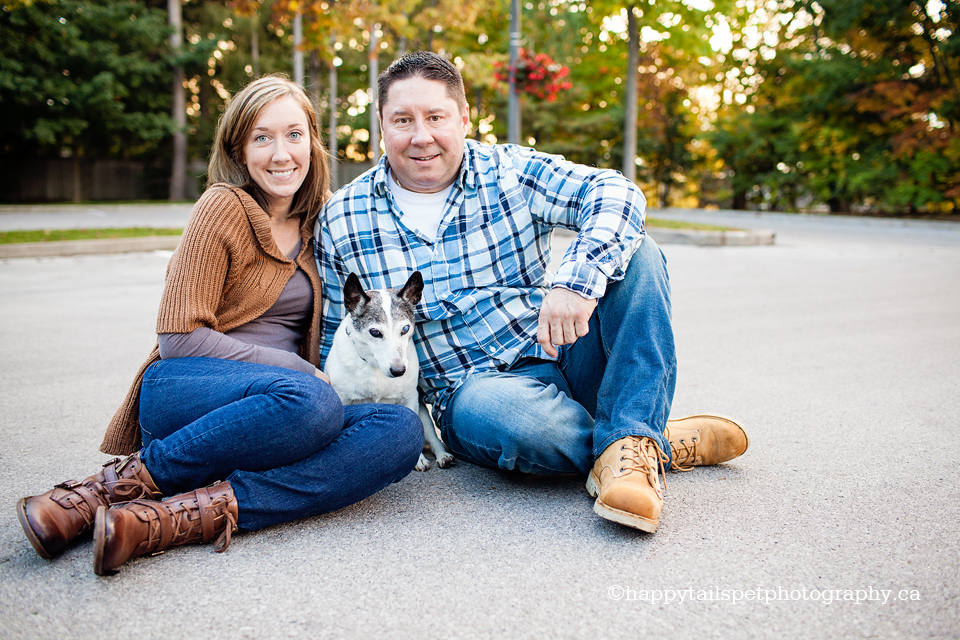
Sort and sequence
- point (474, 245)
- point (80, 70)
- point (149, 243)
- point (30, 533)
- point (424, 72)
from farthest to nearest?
point (80, 70) < point (149, 243) < point (474, 245) < point (424, 72) < point (30, 533)

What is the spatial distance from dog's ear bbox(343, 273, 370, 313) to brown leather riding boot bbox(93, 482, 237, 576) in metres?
1.03

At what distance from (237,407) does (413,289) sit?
0.96 metres

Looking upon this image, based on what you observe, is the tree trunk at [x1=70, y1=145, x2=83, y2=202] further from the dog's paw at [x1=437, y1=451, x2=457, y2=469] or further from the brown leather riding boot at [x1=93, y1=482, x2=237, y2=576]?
the brown leather riding boot at [x1=93, y1=482, x2=237, y2=576]

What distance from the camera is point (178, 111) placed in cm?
2644

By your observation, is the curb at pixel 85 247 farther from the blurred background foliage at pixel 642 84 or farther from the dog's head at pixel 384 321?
the dog's head at pixel 384 321

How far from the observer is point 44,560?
6.75 ft

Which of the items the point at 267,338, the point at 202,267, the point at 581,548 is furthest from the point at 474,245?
the point at 581,548

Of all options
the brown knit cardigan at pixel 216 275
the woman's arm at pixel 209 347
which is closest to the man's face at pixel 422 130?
the brown knit cardigan at pixel 216 275

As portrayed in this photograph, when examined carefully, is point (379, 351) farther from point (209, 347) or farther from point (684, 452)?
point (684, 452)

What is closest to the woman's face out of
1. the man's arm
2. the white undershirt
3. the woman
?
the woman

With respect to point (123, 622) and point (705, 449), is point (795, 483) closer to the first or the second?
point (705, 449)

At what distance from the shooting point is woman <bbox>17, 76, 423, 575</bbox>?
2.12 metres

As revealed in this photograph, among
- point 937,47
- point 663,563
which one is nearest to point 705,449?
point 663,563

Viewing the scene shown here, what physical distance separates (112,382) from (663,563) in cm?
358
